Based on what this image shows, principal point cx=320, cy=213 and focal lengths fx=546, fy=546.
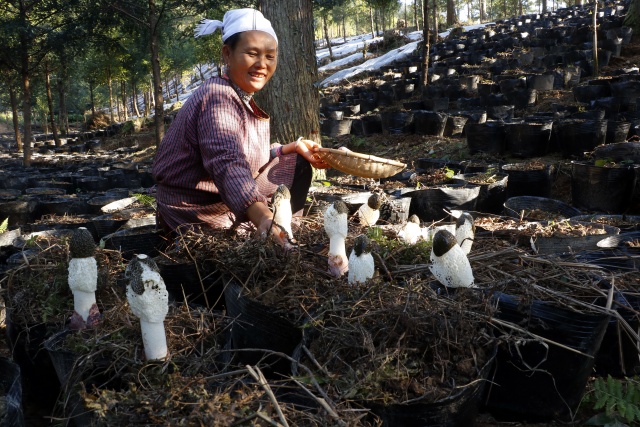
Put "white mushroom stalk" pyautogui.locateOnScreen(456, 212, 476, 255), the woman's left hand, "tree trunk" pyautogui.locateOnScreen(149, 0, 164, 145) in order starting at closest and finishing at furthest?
"white mushroom stalk" pyautogui.locateOnScreen(456, 212, 476, 255) < the woman's left hand < "tree trunk" pyautogui.locateOnScreen(149, 0, 164, 145)

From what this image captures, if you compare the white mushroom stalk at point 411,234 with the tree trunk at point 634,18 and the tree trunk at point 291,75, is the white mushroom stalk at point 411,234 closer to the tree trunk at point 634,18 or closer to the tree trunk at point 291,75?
the tree trunk at point 291,75

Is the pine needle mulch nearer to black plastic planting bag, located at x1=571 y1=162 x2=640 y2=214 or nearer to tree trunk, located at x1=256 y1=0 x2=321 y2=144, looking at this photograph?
black plastic planting bag, located at x1=571 y1=162 x2=640 y2=214

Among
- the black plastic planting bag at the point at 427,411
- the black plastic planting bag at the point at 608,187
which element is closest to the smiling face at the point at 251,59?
the black plastic planting bag at the point at 427,411

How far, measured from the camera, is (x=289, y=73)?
18.6 ft

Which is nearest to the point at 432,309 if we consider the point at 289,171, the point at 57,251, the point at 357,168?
the point at 357,168

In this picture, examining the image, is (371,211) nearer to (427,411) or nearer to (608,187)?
(427,411)

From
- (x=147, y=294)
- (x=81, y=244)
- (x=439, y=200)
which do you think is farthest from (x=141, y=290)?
(x=439, y=200)

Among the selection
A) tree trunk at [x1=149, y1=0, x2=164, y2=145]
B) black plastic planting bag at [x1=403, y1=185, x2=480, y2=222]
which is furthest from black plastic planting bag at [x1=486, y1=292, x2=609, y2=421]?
tree trunk at [x1=149, y1=0, x2=164, y2=145]

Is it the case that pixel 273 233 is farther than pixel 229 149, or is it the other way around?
pixel 229 149

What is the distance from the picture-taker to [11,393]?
1804 millimetres

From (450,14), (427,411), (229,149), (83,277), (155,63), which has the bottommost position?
(427,411)

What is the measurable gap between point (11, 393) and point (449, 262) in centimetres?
159

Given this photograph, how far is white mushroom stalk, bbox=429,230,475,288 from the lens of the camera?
2.04 metres

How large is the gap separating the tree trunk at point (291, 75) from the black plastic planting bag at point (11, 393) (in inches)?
159
